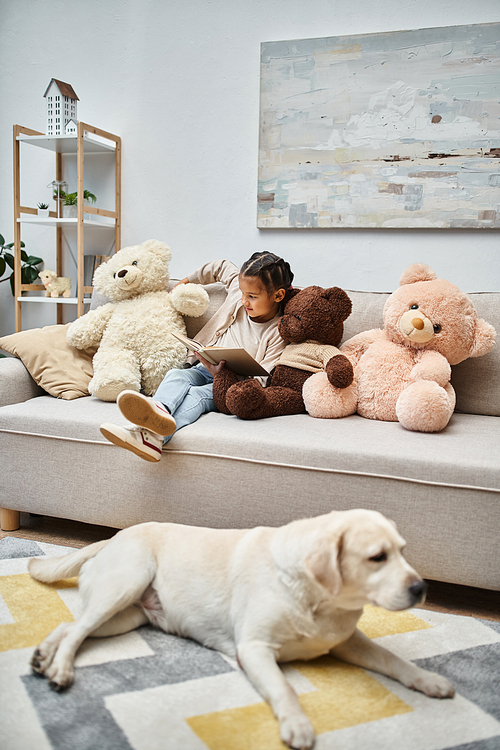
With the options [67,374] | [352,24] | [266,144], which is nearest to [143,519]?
[67,374]

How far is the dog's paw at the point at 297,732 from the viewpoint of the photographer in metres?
0.96

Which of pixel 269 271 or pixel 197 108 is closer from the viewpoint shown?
pixel 269 271

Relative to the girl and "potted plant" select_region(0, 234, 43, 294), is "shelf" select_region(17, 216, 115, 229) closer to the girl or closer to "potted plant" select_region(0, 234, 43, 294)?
"potted plant" select_region(0, 234, 43, 294)

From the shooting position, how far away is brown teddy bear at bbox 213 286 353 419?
1.83 metres

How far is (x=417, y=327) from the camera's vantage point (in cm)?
185

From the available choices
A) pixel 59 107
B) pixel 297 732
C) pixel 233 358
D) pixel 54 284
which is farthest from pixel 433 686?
pixel 59 107

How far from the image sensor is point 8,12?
123 inches

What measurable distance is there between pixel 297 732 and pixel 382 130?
2.33 metres

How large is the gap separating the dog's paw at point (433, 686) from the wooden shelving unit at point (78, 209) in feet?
7.33

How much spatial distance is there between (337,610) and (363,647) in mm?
162

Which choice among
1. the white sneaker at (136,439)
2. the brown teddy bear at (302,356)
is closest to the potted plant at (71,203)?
the brown teddy bear at (302,356)

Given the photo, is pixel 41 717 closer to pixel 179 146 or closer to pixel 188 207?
pixel 188 207

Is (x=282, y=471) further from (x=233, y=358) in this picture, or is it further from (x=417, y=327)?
(x=417, y=327)

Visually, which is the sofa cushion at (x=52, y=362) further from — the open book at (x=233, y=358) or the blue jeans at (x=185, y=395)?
the open book at (x=233, y=358)
